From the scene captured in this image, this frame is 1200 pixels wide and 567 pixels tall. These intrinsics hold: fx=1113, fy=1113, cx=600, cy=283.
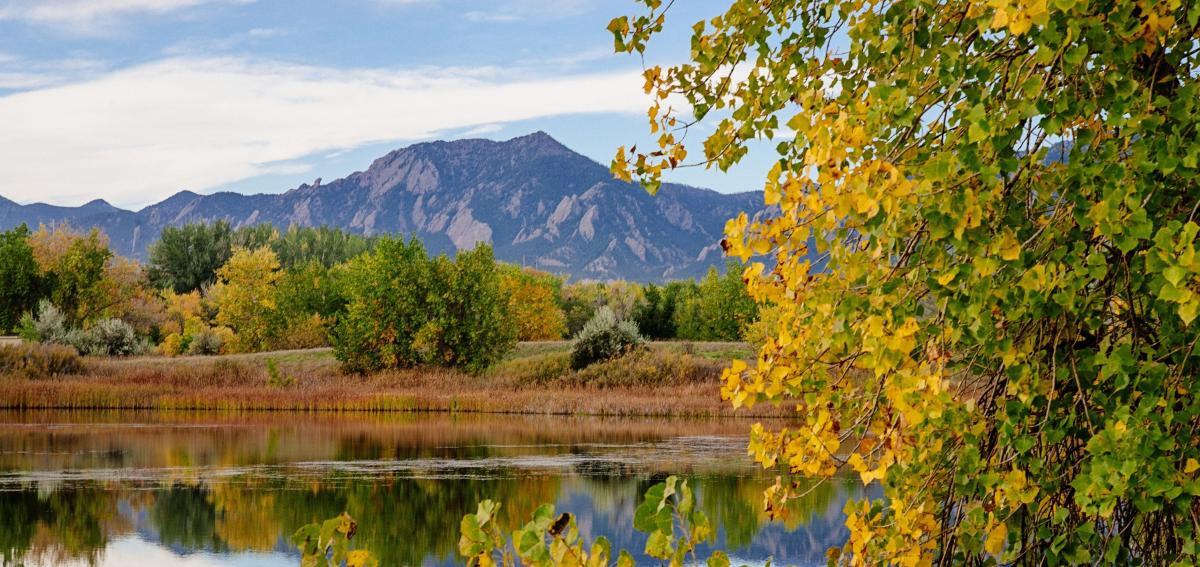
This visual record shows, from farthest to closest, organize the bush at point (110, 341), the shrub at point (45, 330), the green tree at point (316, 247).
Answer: the green tree at point (316, 247) < the shrub at point (45, 330) < the bush at point (110, 341)

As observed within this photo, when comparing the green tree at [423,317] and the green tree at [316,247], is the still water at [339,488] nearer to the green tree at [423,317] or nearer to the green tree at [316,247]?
the green tree at [423,317]

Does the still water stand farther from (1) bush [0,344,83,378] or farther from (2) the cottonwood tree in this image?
(2) the cottonwood tree

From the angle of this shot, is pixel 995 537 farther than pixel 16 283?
No

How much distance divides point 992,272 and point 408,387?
4267cm

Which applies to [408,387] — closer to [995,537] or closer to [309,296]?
[309,296]

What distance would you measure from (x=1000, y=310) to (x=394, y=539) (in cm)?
1390

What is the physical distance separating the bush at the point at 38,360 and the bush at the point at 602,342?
20285mm

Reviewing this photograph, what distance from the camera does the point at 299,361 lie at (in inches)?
2105

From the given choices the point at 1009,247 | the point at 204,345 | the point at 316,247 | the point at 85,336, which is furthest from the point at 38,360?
the point at 316,247

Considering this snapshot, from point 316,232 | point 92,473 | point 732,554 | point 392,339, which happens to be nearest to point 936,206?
point 732,554

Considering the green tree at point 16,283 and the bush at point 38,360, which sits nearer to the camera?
the bush at point 38,360

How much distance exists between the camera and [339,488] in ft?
70.4

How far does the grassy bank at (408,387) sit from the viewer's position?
1598 inches

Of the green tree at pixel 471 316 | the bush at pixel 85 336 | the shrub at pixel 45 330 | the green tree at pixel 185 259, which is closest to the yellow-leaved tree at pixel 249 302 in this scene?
the bush at pixel 85 336
